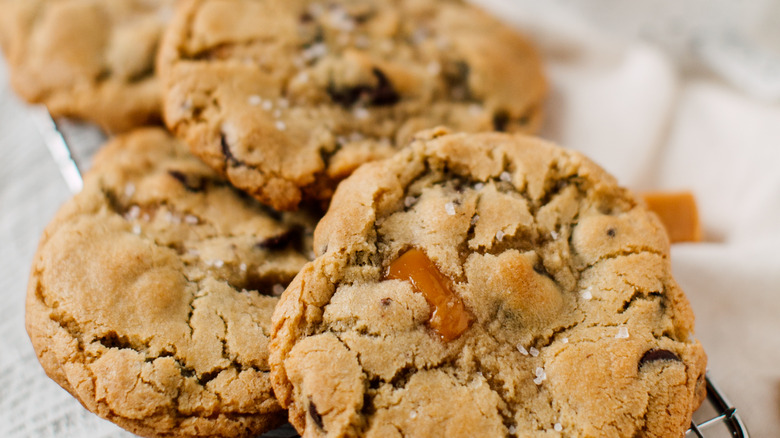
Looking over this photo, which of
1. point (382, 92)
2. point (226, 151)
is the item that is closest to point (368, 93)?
point (382, 92)

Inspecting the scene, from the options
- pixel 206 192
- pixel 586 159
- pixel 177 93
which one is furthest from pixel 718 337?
pixel 177 93

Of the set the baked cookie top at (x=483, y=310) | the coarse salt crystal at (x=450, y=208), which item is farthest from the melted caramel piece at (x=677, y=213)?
the coarse salt crystal at (x=450, y=208)

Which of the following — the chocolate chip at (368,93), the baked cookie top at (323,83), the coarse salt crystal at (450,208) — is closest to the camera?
the coarse salt crystal at (450,208)

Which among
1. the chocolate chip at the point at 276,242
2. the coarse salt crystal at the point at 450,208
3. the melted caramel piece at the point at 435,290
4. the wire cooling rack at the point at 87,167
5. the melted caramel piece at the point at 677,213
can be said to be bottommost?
the wire cooling rack at the point at 87,167

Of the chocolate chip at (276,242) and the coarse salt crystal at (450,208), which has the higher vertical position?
the coarse salt crystal at (450,208)

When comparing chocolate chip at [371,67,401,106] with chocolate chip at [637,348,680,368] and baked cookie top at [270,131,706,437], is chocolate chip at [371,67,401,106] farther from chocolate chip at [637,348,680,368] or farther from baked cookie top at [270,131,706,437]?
chocolate chip at [637,348,680,368]

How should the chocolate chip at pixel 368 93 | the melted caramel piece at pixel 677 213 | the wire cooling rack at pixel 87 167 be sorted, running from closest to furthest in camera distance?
the wire cooling rack at pixel 87 167, the chocolate chip at pixel 368 93, the melted caramel piece at pixel 677 213

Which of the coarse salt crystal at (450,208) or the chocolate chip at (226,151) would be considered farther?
the chocolate chip at (226,151)

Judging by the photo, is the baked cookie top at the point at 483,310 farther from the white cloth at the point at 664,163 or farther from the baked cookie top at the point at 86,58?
the baked cookie top at the point at 86,58
